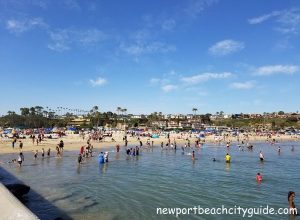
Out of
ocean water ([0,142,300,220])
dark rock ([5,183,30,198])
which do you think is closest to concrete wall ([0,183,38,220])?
ocean water ([0,142,300,220])

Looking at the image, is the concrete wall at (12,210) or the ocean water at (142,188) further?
the ocean water at (142,188)

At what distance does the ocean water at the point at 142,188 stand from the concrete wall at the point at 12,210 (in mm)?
7251

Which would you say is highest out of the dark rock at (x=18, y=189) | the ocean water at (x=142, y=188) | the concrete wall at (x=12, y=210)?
the concrete wall at (x=12, y=210)

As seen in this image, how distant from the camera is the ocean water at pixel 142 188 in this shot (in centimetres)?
1709

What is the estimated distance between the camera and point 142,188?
22.9 meters

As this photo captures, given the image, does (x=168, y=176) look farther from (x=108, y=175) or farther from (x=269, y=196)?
(x=269, y=196)

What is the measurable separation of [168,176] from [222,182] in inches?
202

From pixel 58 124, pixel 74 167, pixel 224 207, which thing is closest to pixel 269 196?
pixel 224 207

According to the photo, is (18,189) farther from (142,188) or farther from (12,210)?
(12,210)

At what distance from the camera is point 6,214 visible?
7789 millimetres

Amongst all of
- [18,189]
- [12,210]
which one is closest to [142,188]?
[18,189]

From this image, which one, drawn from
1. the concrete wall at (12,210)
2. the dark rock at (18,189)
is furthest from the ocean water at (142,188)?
the concrete wall at (12,210)

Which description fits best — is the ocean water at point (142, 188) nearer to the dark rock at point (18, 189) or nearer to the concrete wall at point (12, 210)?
the dark rock at point (18, 189)

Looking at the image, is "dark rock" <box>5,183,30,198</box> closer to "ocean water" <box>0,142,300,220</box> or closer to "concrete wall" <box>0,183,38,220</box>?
"ocean water" <box>0,142,300,220</box>
